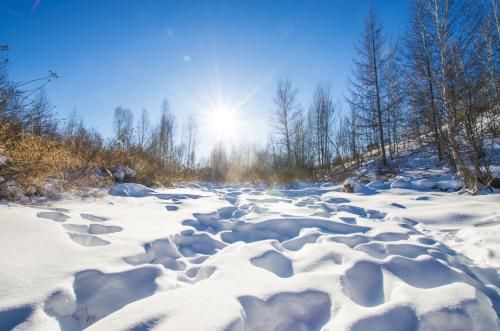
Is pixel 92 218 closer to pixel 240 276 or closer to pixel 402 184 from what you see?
pixel 240 276

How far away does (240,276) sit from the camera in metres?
1.24

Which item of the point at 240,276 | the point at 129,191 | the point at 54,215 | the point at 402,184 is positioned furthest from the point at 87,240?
the point at 402,184

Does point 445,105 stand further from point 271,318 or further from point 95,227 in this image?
point 95,227

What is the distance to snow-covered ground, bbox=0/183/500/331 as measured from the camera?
90cm

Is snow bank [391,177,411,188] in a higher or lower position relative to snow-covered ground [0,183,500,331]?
higher

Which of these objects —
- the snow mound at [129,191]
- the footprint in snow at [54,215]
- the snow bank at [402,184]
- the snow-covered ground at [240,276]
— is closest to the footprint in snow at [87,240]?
the snow-covered ground at [240,276]

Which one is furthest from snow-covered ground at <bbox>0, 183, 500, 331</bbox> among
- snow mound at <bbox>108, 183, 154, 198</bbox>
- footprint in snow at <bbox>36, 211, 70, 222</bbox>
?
snow mound at <bbox>108, 183, 154, 198</bbox>

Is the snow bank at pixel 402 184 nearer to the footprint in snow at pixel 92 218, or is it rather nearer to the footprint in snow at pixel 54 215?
the footprint in snow at pixel 92 218

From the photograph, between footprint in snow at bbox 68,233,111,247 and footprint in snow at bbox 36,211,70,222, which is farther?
footprint in snow at bbox 36,211,70,222

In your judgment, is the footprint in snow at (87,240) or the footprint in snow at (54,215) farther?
the footprint in snow at (54,215)

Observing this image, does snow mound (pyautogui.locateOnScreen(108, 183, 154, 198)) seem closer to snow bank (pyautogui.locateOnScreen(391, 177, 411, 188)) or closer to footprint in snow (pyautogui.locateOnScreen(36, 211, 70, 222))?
footprint in snow (pyautogui.locateOnScreen(36, 211, 70, 222))

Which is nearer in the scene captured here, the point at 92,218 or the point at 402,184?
the point at 92,218

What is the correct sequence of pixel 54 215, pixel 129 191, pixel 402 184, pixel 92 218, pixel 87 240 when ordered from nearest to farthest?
pixel 87 240, pixel 54 215, pixel 92 218, pixel 129 191, pixel 402 184

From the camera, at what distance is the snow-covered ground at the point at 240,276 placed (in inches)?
35.3
